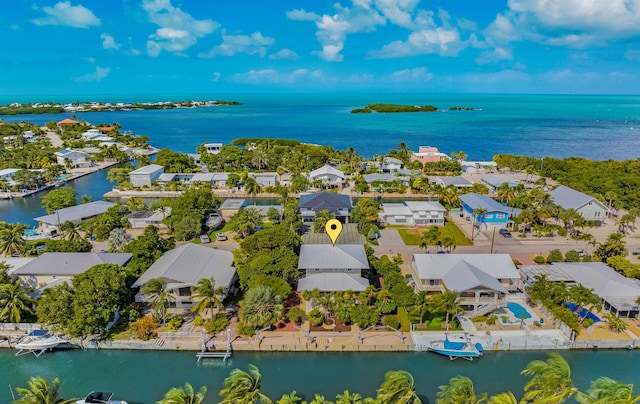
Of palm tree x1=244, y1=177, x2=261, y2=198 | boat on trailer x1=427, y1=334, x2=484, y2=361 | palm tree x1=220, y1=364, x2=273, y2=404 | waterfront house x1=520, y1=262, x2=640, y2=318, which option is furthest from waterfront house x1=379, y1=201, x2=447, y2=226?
palm tree x1=220, y1=364, x2=273, y2=404

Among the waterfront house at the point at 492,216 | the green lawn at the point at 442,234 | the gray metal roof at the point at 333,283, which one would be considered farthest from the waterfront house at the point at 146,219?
the waterfront house at the point at 492,216

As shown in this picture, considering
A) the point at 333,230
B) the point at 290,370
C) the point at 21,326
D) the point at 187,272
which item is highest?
the point at 333,230

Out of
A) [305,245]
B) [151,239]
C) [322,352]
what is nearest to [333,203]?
[305,245]

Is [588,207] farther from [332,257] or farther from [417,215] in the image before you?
[332,257]

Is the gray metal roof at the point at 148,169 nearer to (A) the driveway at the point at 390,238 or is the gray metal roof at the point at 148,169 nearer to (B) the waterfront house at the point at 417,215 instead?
(B) the waterfront house at the point at 417,215

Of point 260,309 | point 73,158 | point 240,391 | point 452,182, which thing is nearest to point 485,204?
point 452,182

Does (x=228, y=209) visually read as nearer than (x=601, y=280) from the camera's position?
No
